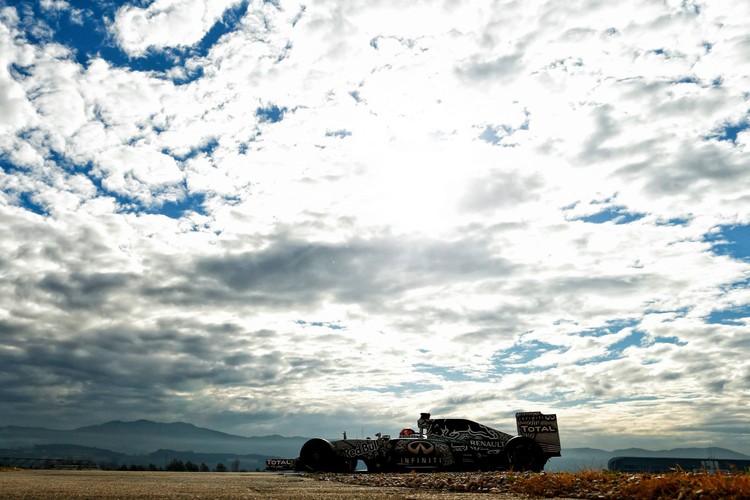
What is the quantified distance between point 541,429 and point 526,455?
1179 mm

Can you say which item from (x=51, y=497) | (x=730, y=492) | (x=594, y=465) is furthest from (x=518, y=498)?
(x=51, y=497)

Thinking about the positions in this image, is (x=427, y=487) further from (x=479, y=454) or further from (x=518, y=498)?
(x=479, y=454)

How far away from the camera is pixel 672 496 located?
27.0ft

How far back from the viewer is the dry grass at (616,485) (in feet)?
25.6

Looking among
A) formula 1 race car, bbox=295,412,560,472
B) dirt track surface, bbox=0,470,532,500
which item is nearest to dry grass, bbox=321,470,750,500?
dirt track surface, bbox=0,470,532,500

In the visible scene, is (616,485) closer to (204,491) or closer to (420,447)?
(204,491)

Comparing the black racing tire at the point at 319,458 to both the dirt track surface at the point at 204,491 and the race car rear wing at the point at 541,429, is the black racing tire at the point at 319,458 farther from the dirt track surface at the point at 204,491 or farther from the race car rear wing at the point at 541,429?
A: the dirt track surface at the point at 204,491

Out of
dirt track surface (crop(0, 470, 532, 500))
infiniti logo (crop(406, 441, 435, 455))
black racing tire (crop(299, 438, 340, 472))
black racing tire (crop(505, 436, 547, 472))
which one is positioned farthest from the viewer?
infiniti logo (crop(406, 441, 435, 455))

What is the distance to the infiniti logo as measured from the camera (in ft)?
75.5

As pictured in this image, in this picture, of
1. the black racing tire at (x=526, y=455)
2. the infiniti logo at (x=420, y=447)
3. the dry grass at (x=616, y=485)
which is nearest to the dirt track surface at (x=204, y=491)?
the dry grass at (x=616, y=485)

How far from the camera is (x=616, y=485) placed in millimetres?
9820

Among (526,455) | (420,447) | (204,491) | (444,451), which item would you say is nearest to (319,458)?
(420,447)

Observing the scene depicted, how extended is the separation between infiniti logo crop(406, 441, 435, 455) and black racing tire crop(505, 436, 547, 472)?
3.16 metres

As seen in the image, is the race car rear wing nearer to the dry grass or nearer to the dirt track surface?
the dry grass
